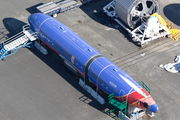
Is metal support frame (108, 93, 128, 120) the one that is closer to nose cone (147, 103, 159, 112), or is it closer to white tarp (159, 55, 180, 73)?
nose cone (147, 103, 159, 112)

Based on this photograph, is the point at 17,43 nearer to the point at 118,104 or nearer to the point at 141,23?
the point at 118,104

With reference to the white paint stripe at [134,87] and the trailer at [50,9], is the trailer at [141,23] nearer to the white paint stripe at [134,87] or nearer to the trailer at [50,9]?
the trailer at [50,9]

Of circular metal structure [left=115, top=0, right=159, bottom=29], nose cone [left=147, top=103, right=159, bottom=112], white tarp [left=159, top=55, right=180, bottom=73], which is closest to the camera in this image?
nose cone [left=147, top=103, right=159, bottom=112]

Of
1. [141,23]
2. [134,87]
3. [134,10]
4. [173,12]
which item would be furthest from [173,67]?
[173,12]

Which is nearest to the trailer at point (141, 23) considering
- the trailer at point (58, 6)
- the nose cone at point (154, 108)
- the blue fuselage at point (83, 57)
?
the trailer at point (58, 6)

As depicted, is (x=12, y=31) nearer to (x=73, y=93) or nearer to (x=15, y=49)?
(x=15, y=49)

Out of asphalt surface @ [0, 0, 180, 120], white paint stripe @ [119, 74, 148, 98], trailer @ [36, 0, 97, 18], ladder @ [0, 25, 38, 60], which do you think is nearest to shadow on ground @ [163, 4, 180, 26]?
asphalt surface @ [0, 0, 180, 120]

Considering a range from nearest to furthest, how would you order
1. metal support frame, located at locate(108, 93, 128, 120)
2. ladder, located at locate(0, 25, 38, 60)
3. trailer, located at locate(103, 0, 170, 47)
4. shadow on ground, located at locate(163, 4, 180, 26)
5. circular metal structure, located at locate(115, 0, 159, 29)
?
metal support frame, located at locate(108, 93, 128, 120)
ladder, located at locate(0, 25, 38, 60)
trailer, located at locate(103, 0, 170, 47)
circular metal structure, located at locate(115, 0, 159, 29)
shadow on ground, located at locate(163, 4, 180, 26)
